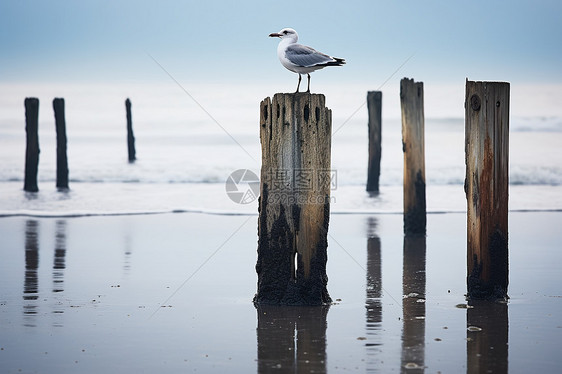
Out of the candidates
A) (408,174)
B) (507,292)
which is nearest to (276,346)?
(507,292)

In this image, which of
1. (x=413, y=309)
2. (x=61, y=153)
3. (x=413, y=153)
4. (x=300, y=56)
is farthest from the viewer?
(x=61, y=153)

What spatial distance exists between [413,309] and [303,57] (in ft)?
9.01

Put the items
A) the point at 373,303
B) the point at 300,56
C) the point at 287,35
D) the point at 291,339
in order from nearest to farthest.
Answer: the point at 291,339, the point at 373,303, the point at 300,56, the point at 287,35

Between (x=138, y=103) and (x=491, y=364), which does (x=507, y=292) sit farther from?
(x=138, y=103)

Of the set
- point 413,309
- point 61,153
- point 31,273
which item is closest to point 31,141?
point 61,153

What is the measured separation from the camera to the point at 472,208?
26.6ft

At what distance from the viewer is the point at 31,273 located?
32.4 ft

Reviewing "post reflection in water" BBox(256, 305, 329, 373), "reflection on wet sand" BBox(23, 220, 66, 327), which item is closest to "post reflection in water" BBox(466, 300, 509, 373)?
"post reflection in water" BBox(256, 305, 329, 373)

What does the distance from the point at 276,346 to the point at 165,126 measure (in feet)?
164

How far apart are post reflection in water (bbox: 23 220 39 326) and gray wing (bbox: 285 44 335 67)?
3.38 meters

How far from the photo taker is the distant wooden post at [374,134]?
2141cm

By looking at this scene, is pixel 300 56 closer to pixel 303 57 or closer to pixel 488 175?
pixel 303 57

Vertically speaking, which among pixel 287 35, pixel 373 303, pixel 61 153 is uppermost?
pixel 287 35

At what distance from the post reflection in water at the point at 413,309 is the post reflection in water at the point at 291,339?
23.6 inches
